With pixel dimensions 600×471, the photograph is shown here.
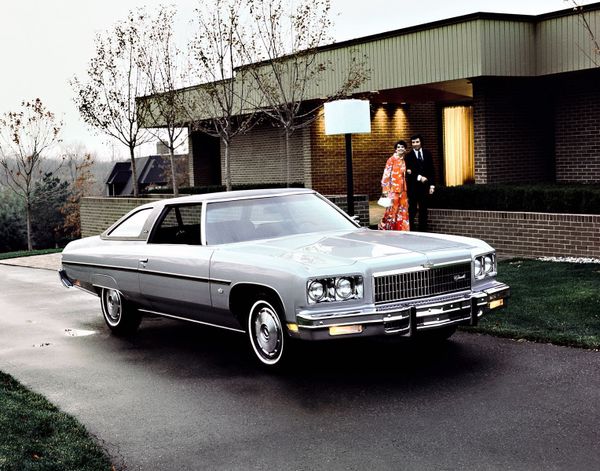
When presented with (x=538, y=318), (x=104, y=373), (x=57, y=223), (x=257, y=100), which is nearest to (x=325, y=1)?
(x=257, y=100)

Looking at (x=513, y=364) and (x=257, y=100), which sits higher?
(x=257, y=100)

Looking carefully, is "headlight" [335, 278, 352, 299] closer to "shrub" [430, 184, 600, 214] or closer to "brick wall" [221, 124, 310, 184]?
"shrub" [430, 184, 600, 214]

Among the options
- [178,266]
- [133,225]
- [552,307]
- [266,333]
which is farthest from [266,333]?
[552,307]

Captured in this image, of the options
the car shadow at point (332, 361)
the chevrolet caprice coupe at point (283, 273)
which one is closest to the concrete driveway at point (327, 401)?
the car shadow at point (332, 361)

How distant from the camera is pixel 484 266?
24.6 ft

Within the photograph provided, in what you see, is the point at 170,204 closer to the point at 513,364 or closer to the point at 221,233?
the point at 221,233

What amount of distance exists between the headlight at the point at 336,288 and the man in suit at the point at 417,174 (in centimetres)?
751

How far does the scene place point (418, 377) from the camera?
696cm

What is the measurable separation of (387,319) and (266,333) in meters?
1.20

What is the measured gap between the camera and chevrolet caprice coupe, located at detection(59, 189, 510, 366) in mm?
6707

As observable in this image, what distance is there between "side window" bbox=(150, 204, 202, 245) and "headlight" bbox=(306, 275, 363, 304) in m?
2.05

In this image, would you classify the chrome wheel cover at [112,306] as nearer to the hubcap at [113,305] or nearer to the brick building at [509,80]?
the hubcap at [113,305]

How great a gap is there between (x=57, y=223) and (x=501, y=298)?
53904mm

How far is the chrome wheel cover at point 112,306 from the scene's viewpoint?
944 centimetres
